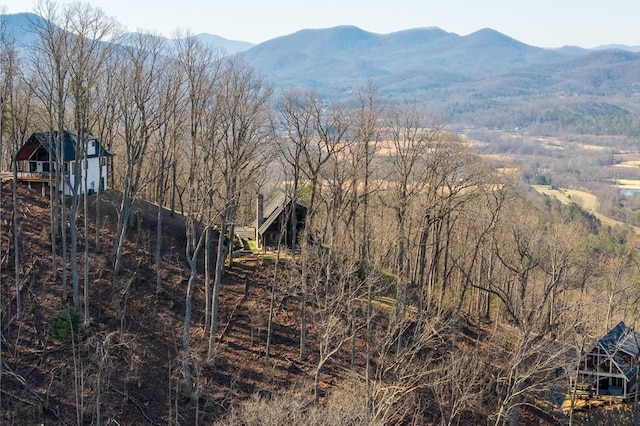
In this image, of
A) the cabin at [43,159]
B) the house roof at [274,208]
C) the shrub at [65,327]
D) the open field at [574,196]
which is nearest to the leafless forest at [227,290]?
the shrub at [65,327]

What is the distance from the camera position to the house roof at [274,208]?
122 feet

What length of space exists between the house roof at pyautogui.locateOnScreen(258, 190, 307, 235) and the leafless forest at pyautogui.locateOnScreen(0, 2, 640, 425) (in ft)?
6.83

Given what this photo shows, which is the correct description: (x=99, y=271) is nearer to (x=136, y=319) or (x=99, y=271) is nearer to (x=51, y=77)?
(x=136, y=319)

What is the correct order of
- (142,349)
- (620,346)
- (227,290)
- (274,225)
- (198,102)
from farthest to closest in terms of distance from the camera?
(274,225) < (620,346) < (227,290) < (198,102) < (142,349)

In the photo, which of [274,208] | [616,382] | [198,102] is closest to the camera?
[198,102]

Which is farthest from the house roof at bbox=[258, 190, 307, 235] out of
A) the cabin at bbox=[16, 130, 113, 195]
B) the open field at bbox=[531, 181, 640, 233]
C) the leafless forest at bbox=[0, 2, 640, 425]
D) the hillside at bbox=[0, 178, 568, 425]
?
the open field at bbox=[531, 181, 640, 233]

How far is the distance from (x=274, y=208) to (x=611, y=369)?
66.4ft

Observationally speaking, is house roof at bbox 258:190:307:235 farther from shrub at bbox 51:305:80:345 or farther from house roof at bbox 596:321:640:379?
house roof at bbox 596:321:640:379

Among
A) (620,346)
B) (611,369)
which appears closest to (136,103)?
(620,346)

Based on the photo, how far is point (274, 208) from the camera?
4019 cm

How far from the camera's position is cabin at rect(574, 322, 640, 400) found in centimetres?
3362

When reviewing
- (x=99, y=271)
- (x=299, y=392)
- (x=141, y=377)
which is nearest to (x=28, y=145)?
(x=99, y=271)

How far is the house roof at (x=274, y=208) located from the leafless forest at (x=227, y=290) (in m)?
2.08

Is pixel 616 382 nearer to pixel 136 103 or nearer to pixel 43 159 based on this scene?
pixel 136 103
